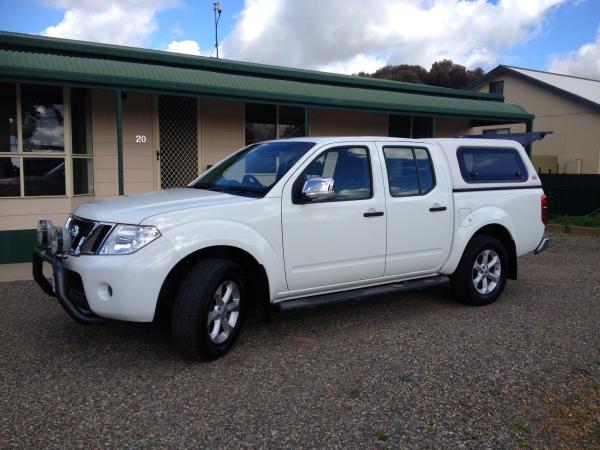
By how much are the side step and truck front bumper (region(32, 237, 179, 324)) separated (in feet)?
3.78

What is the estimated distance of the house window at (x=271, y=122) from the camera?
12094 millimetres

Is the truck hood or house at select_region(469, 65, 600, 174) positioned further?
house at select_region(469, 65, 600, 174)

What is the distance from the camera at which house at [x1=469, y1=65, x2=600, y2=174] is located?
75.7ft

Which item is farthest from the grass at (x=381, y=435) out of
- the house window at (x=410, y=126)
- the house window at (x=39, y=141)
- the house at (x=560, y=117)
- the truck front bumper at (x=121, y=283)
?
the house at (x=560, y=117)

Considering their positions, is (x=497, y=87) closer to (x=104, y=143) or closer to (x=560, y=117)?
(x=560, y=117)

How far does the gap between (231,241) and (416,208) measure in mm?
2138

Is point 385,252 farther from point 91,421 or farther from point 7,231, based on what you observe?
point 7,231

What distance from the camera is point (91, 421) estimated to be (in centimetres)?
355

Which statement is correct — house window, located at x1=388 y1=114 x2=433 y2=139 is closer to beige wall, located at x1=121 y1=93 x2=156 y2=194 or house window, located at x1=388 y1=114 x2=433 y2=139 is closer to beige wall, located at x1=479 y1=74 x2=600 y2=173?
beige wall, located at x1=121 y1=93 x2=156 y2=194

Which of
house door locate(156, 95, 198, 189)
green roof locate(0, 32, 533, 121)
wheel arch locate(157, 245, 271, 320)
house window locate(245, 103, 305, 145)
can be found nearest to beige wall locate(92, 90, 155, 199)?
house door locate(156, 95, 198, 189)

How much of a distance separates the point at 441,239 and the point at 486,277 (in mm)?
937

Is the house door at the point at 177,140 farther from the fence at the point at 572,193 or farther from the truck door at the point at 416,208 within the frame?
the fence at the point at 572,193

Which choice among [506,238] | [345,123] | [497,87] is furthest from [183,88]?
[497,87]

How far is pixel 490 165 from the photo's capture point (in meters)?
6.59
